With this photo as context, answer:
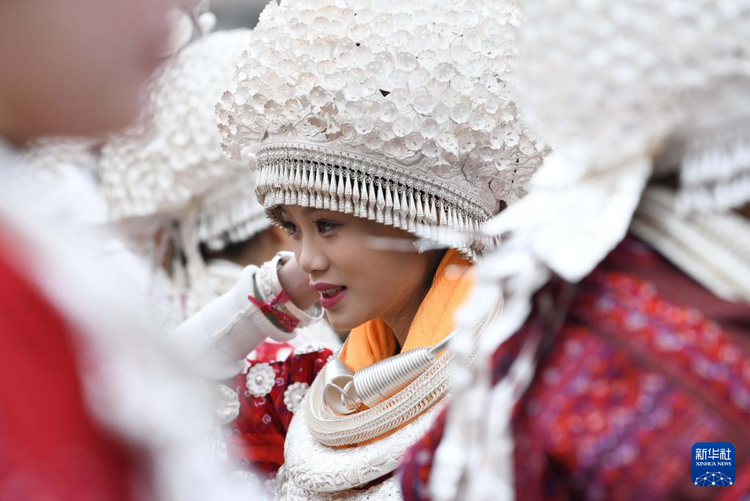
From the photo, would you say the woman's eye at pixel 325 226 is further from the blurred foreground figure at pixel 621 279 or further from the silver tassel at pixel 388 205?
the blurred foreground figure at pixel 621 279

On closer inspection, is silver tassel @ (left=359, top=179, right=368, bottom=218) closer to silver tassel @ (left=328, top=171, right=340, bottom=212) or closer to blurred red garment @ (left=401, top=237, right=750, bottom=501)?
silver tassel @ (left=328, top=171, right=340, bottom=212)

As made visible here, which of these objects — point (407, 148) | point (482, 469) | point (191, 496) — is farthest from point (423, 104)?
point (191, 496)

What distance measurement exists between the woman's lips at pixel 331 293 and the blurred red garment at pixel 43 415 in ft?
3.71

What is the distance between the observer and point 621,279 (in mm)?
1071

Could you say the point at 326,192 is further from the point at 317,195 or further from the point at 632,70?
the point at 632,70

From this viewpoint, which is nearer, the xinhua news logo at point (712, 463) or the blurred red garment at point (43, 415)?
the blurred red garment at point (43, 415)

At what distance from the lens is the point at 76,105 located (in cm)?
96

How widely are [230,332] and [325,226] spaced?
521mm

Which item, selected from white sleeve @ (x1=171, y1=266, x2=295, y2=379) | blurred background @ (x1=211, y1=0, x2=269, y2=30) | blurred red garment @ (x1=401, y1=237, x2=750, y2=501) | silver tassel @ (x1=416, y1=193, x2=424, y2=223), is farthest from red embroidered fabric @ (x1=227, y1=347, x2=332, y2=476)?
blurred background @ (x1=211, y1=0, x2=269, y2=30)

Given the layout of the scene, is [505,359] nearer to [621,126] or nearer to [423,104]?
[621,126]

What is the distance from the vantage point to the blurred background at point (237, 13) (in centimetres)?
707

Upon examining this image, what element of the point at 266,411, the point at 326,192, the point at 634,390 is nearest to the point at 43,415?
the point at 634,390

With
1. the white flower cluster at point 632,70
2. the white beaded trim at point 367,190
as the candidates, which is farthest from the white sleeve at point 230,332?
the white flower cluster at point 632,70

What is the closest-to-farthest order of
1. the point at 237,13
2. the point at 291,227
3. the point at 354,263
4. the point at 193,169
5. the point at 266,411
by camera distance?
the point at 354,263
the point at 291,227
the point at 266,411
the point at 193,169
the point at 237,13
